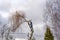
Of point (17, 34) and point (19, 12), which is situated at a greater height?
point (19, 12)

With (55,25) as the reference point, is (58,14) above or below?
above

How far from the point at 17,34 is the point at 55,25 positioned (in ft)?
16.3

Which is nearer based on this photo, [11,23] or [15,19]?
[15,19]

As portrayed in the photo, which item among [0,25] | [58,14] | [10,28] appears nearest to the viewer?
[58,14]

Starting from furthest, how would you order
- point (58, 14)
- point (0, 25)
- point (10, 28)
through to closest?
point (0, 25) → point (10, 28) → point (58, 14)

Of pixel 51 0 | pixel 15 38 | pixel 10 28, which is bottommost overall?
pixel 15 38

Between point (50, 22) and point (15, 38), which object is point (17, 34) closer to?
point (15, 38)

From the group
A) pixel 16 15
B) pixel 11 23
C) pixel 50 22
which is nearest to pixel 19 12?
pixel 16 15

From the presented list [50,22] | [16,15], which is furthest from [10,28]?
[50,22]

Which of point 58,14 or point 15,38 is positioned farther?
point 15,38

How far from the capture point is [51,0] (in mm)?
16422

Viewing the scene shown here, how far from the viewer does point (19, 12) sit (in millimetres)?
16688

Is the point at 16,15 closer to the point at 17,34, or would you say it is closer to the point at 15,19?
the point at 15,19

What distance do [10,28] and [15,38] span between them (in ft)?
7.01
